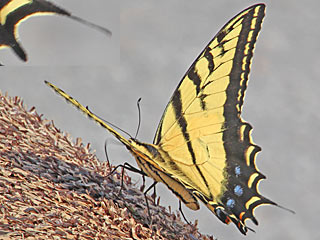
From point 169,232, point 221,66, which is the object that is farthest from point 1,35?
point 221,66

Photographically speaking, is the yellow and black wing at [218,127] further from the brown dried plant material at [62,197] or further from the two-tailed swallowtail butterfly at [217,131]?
the brown dried plant material at [62,197]

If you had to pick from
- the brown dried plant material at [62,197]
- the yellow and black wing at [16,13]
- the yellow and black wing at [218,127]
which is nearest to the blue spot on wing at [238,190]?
the yellow and black wing at [218,127]

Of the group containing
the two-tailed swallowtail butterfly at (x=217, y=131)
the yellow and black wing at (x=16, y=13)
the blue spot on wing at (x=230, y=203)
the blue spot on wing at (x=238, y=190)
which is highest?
the two-tailed swallowtail butterfly at (x=217, y=131)

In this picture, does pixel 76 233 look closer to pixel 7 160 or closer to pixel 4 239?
pixel 4 239

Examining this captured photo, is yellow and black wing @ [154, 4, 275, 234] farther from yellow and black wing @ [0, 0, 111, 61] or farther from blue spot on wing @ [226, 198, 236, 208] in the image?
yellow and black wing @ [0, 0, 111, 61]

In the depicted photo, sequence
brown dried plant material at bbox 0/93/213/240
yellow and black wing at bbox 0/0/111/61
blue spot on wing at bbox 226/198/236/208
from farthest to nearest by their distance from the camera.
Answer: blue spot on wing at bbox 226/198/236/208
brown dried plant material at bbox 0/93/213/240
yellow and black wing at bbox 0/0/111/61

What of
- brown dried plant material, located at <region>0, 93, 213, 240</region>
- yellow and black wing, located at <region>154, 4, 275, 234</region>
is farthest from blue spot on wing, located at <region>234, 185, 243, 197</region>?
brown dried plant material, located at <region>0, 93, 213, 240</region>
